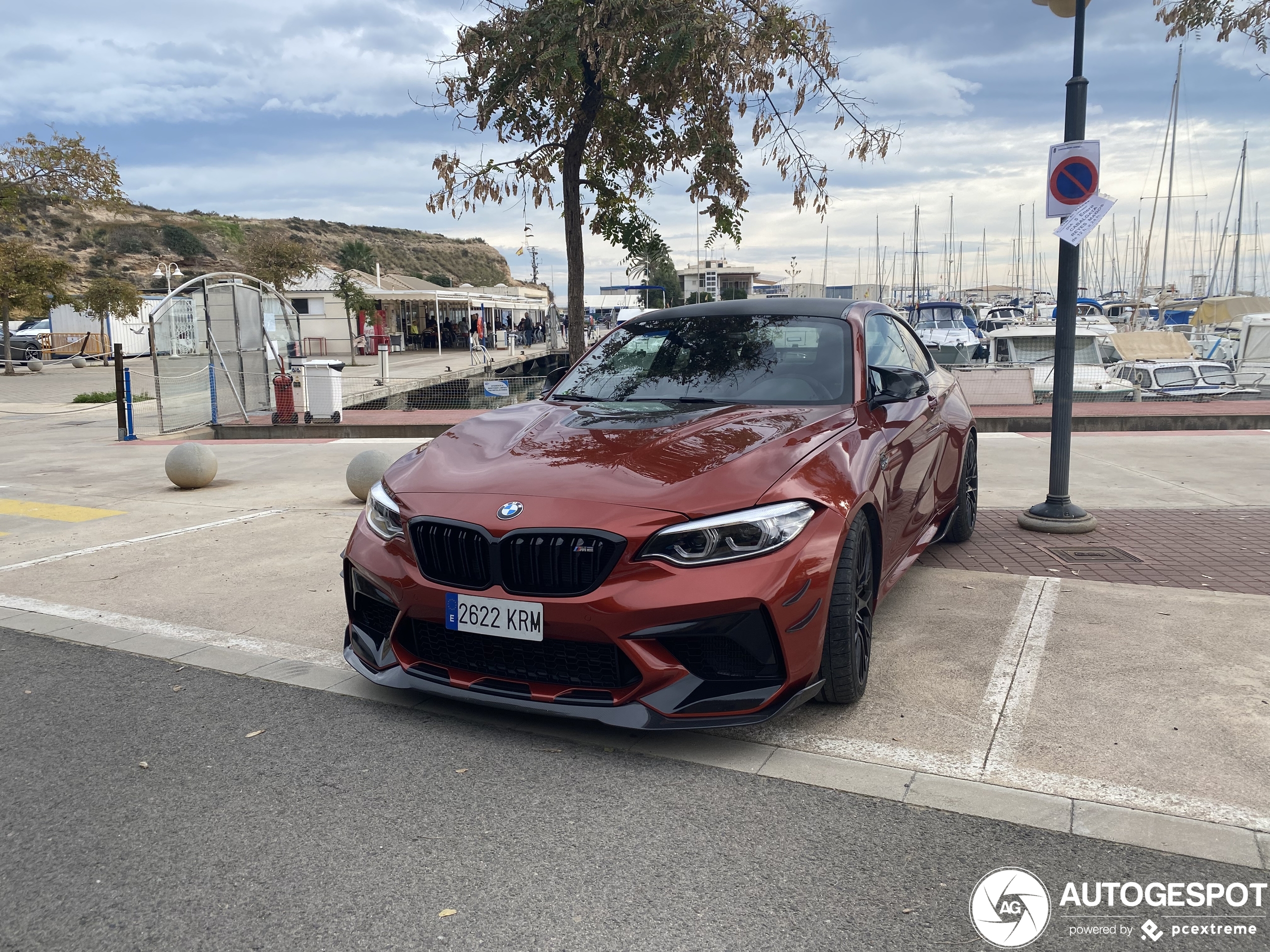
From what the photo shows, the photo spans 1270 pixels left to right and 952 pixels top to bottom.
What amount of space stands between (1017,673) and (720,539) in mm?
1714

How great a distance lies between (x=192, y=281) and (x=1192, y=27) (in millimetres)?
14248

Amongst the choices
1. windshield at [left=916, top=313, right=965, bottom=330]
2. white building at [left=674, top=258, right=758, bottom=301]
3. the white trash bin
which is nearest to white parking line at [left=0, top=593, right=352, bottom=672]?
the white trash bin

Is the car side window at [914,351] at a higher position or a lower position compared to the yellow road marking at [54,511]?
higher

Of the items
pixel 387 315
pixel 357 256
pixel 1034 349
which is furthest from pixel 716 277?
pixel 1034 349

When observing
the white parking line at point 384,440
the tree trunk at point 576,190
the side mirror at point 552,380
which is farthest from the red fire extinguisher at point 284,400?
the side mirror at point 552,380

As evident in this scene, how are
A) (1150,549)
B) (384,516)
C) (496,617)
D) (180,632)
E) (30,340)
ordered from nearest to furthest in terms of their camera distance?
1. (496,617)
2. (384,516)
3. (180,632)
4. (1150,549)
5. (30,340)

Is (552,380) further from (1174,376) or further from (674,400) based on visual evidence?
(1174,376)

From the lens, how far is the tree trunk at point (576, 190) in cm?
1048

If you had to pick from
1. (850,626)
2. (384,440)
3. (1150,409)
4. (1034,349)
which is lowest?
(384,440)

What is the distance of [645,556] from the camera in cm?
315

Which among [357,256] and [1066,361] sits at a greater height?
[357,256]

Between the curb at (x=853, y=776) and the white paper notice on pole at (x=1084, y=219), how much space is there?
4.55 m

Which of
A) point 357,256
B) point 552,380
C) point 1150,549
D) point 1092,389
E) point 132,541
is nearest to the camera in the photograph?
point 552,380

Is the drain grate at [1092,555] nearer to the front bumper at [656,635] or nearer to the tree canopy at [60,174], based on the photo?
the front bumper at [656,635]
